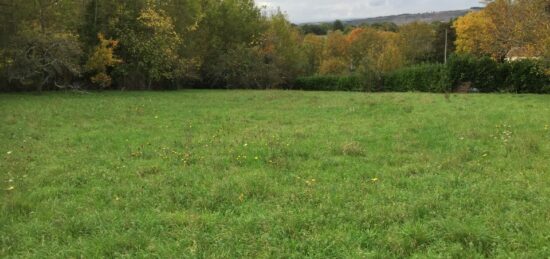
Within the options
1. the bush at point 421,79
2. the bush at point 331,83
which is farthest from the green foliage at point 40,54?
the bush at point 331,83

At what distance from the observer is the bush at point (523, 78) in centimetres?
2834

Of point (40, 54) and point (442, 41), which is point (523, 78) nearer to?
point (40, 54)

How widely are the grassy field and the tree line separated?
12343 mm

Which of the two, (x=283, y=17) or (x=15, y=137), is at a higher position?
(x=283, y=17)

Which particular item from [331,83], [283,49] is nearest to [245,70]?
[283,49]

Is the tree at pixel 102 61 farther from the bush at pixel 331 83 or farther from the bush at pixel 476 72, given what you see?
the bush at pixel 476 72

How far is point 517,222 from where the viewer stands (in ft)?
17.1

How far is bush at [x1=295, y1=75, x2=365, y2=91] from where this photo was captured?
44144 millimetres

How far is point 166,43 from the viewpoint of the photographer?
104 feet

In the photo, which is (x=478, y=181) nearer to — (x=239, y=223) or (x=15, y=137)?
(x=239, y=223)

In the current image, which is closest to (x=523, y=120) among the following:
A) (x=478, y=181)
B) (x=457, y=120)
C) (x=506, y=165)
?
(x=457, y=120)

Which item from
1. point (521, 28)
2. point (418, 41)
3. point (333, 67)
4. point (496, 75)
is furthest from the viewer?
point (418, 41)

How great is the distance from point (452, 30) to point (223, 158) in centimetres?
7819

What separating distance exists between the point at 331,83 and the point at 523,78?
22.0 meters
